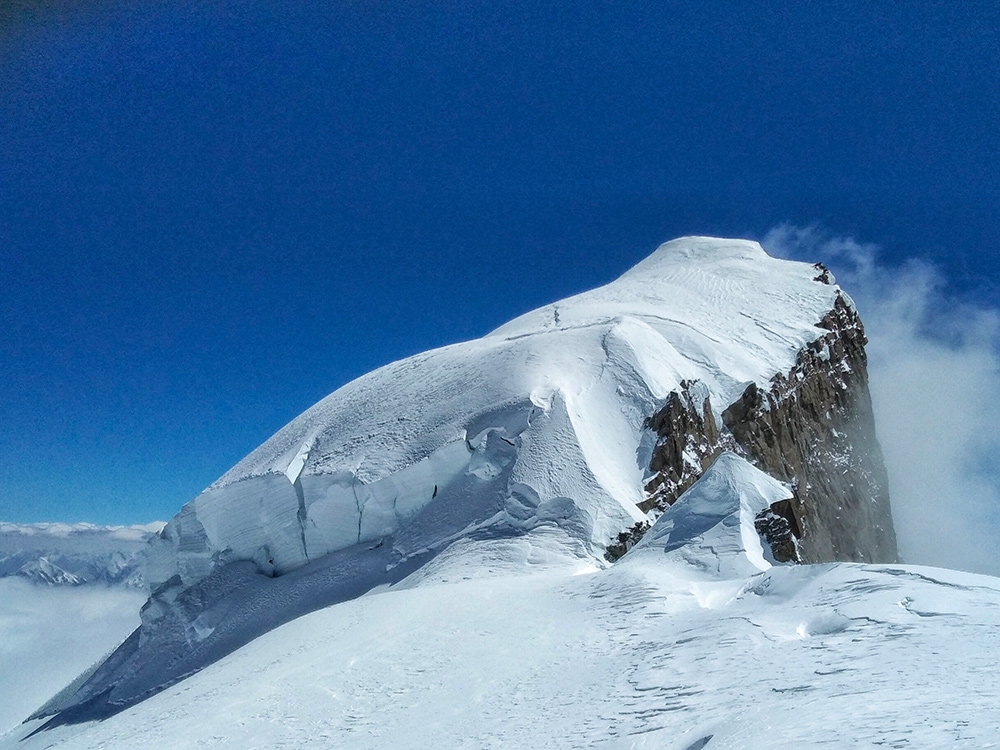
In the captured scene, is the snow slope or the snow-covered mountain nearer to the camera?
the snow slope

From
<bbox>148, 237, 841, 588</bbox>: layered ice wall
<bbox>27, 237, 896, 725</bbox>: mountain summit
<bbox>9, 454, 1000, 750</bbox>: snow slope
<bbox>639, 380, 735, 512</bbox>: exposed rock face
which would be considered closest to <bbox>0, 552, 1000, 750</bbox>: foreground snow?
<bbox>9, 454, 1000, 750</bbox>: snow slope

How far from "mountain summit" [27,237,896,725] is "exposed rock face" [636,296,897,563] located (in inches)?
4.5

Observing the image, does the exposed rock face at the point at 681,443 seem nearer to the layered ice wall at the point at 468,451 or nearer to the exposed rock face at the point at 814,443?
the exposed rock face at the point at 814,443

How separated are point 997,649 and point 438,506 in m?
13.7

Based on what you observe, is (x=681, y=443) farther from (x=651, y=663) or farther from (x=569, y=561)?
(x=651, y=663)

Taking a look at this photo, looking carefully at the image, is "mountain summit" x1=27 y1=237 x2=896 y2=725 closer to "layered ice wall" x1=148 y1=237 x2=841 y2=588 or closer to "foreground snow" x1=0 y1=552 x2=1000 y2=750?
"layered ice wall" x1=148 y1=237 x2=841 y2=588

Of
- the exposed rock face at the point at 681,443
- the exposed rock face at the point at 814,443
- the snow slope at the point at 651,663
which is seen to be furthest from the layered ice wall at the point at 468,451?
the snow slope at the point at 651,663

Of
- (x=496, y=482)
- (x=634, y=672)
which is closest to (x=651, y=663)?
(x=634, y=672)

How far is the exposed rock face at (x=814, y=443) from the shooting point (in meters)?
20.5

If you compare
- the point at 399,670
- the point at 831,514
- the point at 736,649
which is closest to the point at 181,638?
the point at 399,670

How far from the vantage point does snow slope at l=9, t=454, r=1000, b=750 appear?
596 centimetres

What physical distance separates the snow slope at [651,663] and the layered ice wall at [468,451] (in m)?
3.50

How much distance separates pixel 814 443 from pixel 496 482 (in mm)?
17216

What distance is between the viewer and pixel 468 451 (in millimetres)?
19000
